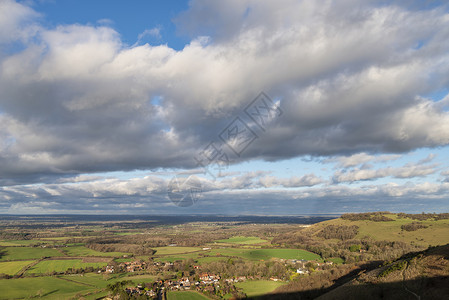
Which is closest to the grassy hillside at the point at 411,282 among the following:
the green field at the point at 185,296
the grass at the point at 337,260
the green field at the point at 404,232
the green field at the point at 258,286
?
the green field at the point at 258,286

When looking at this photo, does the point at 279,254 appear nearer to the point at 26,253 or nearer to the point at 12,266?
the point at 12,266

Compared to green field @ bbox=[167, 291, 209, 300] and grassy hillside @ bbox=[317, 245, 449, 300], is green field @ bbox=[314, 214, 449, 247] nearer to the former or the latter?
grassy hillside @ bbox=[317, 245, 449, 300]

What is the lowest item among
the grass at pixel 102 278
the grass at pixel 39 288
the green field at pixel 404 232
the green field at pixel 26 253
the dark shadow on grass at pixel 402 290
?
the green field at pixel 26 253

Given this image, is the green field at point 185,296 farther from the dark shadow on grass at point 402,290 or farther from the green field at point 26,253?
the green field at point 26,253

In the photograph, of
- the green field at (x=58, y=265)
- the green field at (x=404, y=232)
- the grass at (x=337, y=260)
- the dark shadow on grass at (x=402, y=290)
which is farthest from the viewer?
the green field at (x=404, y=232)

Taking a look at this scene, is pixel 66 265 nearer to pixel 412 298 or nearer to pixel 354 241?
pixel 412 298
